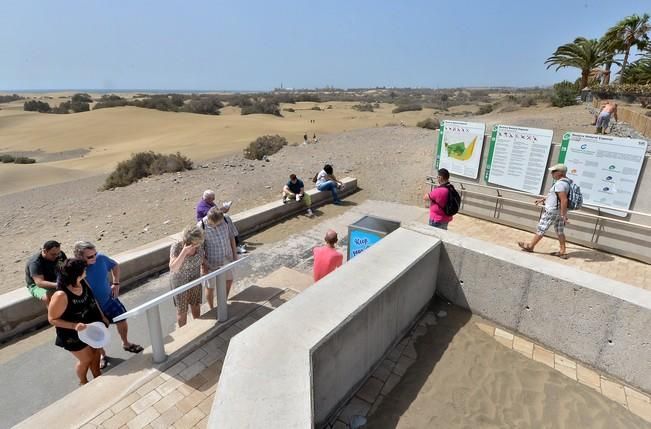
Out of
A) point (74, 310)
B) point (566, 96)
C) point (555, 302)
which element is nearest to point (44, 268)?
point (74, 310)

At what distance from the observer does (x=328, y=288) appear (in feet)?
12.0

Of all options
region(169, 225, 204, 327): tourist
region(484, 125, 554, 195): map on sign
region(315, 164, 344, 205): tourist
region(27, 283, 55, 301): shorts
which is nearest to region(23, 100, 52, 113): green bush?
region(315, 164, 344, 205): tourist

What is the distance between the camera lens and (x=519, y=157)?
26.6 ft

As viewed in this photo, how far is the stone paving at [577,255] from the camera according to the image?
254 inches

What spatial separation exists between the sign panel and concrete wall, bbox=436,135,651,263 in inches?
173

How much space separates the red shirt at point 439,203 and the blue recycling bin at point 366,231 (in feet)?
2.96

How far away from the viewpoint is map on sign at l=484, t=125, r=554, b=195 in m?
7.79

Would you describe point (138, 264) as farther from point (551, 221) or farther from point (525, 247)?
point (551, 221)

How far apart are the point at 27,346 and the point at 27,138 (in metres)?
46.2

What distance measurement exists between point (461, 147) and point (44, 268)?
8459mm

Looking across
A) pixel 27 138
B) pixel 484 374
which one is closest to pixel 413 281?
pixel 484 374

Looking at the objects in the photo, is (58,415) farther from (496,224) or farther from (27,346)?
(496,224)

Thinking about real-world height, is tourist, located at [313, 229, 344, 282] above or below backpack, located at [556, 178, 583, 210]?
below

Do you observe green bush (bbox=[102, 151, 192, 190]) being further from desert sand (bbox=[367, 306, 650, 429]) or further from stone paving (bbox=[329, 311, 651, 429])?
desert sand (bbox=[367, 306, 650, 429])
